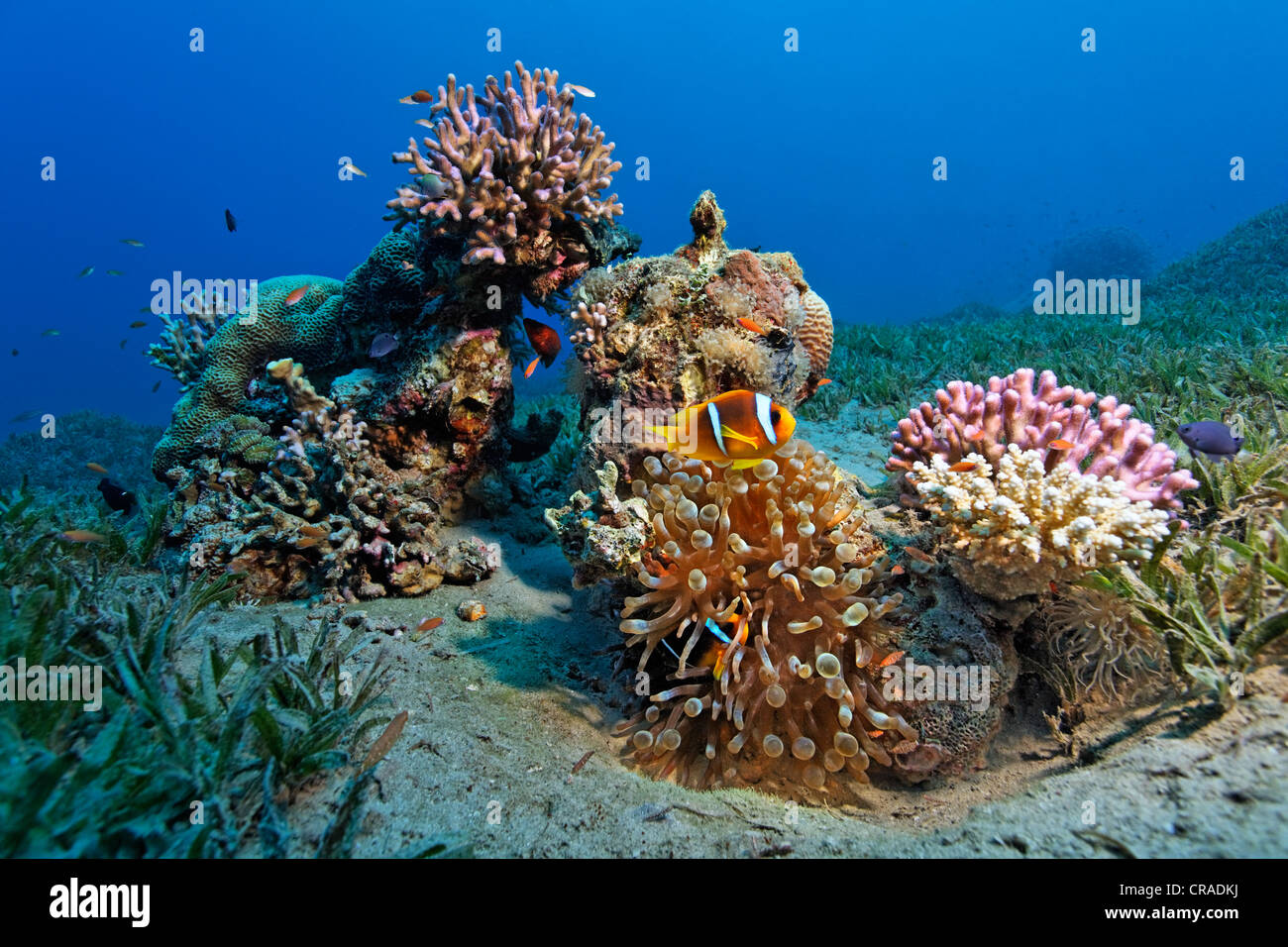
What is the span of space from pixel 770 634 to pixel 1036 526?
1.24m

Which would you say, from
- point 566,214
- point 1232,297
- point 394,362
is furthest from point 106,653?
point 1232,297

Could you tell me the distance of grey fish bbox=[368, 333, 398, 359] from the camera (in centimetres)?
481

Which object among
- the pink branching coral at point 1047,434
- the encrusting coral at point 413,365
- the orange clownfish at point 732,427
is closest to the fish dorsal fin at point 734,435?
the orange clownfish at point 732,427

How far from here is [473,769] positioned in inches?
95.7

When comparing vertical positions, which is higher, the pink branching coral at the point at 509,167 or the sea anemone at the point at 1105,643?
the pink branching coral at the point at 509,167

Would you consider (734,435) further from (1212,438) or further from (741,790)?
(1212,438)

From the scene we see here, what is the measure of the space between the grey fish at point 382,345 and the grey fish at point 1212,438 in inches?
221

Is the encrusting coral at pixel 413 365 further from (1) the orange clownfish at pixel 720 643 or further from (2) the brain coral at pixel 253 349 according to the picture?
(1) the orange clownfish at pixel 720 643

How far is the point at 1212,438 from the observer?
9.89 feet

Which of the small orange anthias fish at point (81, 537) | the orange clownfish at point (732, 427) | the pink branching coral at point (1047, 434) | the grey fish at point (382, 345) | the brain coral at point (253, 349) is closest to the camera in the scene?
the orange clownfish at point (732, 427)

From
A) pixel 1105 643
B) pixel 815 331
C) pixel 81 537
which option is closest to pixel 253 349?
pixel 81 537

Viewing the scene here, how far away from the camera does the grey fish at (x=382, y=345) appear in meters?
4.81

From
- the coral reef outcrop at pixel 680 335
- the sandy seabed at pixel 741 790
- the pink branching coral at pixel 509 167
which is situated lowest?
the sandy seabed at pixel 741 790

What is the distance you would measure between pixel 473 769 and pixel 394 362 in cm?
376
